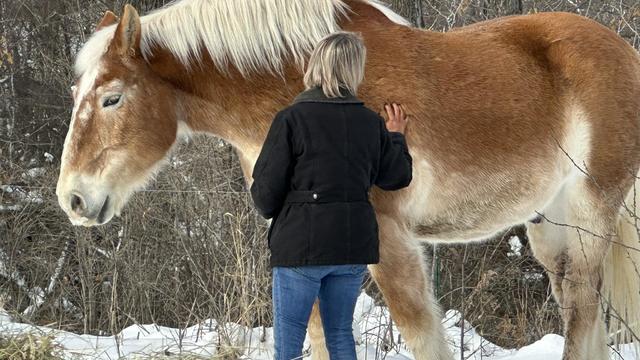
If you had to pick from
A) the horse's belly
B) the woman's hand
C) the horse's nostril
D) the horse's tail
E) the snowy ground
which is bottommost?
the snowy ground

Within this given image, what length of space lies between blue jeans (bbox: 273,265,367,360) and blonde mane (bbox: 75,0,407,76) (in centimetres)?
115

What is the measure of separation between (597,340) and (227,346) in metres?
2.21

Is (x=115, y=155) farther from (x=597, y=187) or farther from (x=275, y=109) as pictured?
(x=597, y=187)

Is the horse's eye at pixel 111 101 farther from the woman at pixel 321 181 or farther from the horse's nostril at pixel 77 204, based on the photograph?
the woman at pixel 321 181

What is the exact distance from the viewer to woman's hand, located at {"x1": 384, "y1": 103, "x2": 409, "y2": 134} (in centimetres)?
352

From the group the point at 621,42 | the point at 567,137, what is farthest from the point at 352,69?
the point at 621,42

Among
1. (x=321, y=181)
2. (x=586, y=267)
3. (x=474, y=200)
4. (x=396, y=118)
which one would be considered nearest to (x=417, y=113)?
(x=396, y=118)

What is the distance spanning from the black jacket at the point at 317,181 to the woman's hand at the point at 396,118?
512 mm

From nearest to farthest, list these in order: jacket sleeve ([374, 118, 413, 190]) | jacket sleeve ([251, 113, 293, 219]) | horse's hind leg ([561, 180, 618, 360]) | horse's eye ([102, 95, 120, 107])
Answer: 1. jacket sleeve ([251, 113, 293, 219])
2. jacket sleeve ([374, 118, 413, 190])
3. horse's eye ([102, 95, 120, 107])
4. horse's hind leg ([561, 180, 618, 360])

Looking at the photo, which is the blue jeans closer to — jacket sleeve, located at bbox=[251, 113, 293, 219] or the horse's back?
jacket sleeve, located at bbox=[251, 113, 293, 219]

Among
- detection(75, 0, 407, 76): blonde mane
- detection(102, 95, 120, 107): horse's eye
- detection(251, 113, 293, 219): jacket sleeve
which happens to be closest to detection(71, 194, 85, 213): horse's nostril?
detection(102, 95, 120, 107): horse's eye

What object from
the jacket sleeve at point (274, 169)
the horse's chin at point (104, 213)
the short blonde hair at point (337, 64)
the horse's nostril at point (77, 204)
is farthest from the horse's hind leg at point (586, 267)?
the horse's nostril at point (77, 204)

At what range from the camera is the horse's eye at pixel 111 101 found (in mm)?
3629

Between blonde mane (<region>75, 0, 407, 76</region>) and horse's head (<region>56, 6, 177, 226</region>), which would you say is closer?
horse's head (<region>56, 6, 177, 226</region>)
